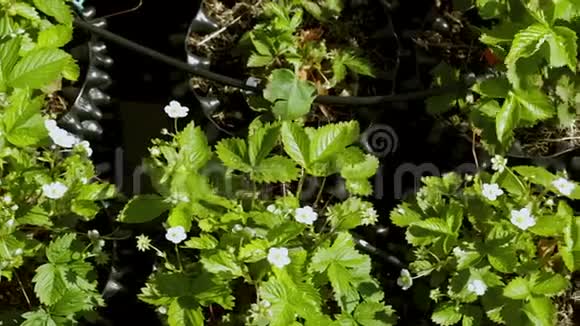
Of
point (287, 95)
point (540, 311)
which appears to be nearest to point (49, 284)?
point (287, 95)

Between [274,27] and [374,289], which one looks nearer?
[374,289]

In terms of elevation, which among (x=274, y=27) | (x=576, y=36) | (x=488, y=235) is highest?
(x=576, y=36)

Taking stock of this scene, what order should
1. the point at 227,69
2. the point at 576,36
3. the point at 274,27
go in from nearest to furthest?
the point at 576,36
the point at 274,27
the point at 227,69

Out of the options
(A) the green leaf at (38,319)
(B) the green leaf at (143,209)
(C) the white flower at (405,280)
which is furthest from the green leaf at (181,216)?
(C) the white flower at (405,280)

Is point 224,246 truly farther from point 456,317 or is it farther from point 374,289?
point 456,317

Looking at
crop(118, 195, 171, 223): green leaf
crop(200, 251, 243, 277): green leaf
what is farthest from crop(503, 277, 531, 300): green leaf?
crop(118, 195, 171, 223): green leaf

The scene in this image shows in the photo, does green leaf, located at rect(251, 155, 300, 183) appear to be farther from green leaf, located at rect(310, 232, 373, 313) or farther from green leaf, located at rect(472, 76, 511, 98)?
green leaf, located at rect(472, 76, 511, 98)

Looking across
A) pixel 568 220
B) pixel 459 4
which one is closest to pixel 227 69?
pixel 459 4
